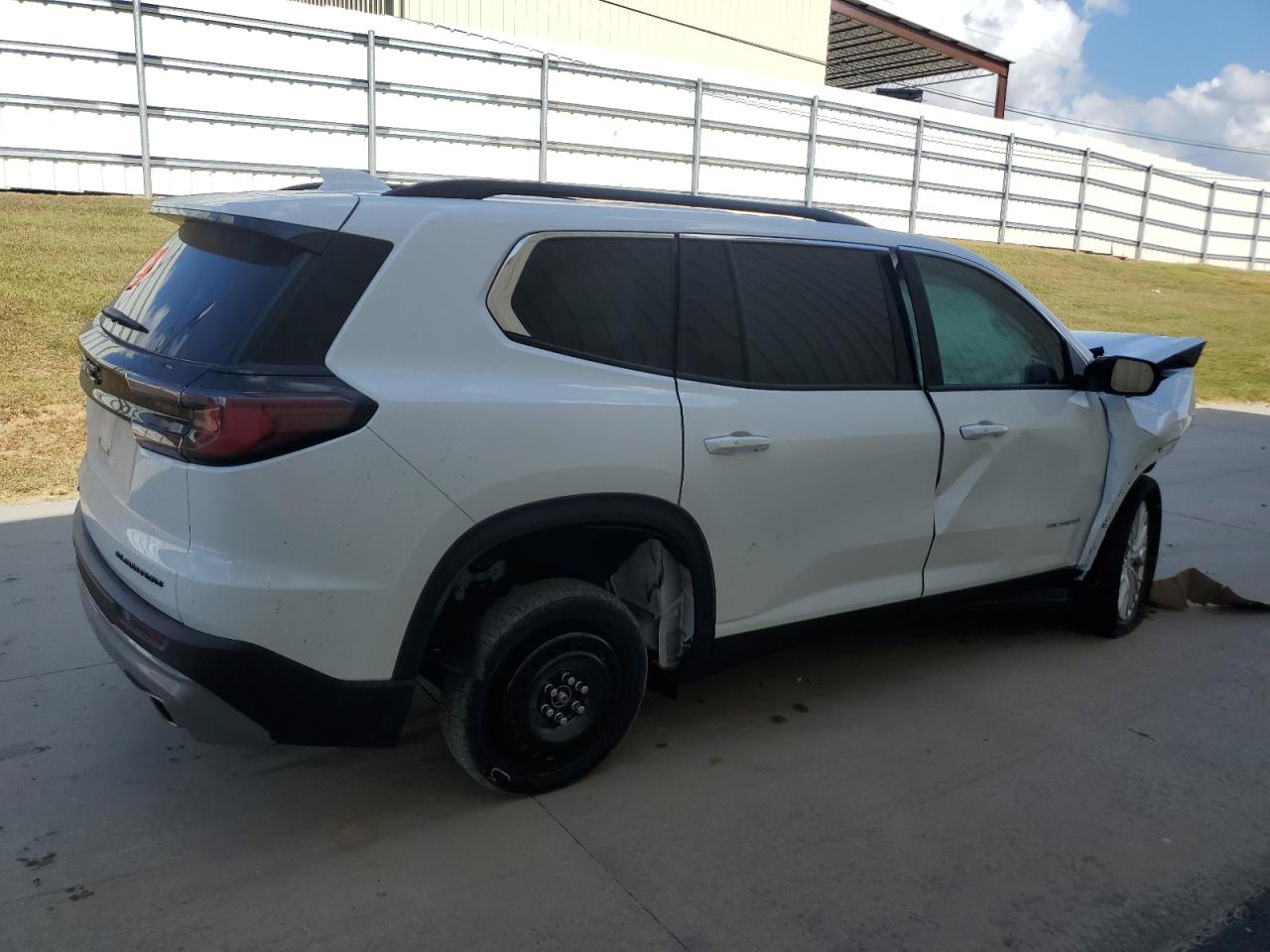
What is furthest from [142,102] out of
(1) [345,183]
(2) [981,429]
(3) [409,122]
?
(2) [981,429]

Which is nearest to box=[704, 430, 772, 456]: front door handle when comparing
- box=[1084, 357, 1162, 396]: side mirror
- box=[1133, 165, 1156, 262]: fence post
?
box=[1084, 357, 1162, 396]: side mirror

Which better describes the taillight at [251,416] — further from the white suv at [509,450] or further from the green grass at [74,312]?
the green grass at [74,312]

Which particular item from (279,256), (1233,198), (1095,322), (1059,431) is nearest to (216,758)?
(279,256)

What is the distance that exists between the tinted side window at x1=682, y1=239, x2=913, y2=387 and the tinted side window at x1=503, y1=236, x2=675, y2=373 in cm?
10

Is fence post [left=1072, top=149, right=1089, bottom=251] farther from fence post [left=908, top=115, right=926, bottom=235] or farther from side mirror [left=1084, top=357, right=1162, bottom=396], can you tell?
side mirror [left=1084, top=357, right=1162, bottom=396]

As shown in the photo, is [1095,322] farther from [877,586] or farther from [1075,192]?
[877,586]

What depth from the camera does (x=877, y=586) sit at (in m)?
4.00

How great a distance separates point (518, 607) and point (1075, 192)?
86.3 feet

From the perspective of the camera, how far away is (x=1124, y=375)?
14.9ft

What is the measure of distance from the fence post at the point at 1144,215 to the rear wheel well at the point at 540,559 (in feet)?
94.1

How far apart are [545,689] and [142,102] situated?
40.8 feet

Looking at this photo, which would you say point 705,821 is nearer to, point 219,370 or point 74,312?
point 219,370

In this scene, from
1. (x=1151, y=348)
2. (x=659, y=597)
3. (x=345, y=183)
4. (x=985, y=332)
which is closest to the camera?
(x=345, y=183)

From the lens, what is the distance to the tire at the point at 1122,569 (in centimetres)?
489
